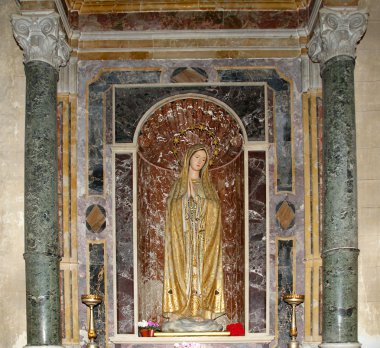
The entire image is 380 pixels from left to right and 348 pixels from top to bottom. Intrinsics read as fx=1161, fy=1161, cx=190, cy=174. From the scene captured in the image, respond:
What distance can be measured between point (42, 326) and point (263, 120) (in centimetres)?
502

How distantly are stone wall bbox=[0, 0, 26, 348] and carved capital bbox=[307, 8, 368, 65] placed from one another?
490 cm

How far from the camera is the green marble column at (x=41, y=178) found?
1689 centimetres

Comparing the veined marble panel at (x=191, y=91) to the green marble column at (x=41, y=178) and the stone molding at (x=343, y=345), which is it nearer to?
the green marble column at (x=41, y=178)

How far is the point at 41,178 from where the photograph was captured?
17.2 m

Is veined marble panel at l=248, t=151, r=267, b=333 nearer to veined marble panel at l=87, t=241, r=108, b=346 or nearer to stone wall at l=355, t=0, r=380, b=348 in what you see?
stone wall at l=355, t=0, r=380, b=348

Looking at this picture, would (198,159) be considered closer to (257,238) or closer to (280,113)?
(280,113)

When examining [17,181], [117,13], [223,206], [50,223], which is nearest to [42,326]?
[50,223]

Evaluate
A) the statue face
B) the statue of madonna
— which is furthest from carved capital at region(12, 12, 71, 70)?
the statue of madonna

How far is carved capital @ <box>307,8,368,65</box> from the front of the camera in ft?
58.1

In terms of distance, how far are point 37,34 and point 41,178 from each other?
7.42 feet

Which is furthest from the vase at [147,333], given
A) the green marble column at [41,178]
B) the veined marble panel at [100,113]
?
the veined marble panel at [100,113]

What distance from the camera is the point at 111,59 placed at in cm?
1917

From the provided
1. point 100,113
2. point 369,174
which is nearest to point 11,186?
point 100,113

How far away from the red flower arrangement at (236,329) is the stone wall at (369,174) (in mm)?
1883
